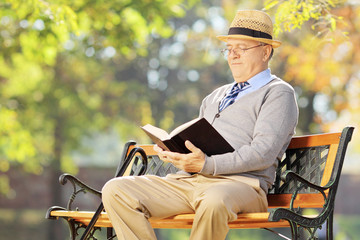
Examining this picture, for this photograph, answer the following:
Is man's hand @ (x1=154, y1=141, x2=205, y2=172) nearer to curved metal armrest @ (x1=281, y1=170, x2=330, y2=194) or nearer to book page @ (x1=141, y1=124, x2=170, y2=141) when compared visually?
book page @ (x1=141, y1=124, x2=170, y2=141)

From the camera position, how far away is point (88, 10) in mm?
7770

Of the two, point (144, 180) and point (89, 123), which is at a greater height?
point (144, 180)

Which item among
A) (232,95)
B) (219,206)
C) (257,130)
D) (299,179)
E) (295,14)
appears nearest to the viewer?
(219,206)

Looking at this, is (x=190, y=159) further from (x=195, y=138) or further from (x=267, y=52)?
(x=267, y=52)

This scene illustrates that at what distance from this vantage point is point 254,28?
384cm

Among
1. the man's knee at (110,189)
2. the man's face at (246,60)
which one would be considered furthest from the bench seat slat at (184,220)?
the man's face at (246,60)

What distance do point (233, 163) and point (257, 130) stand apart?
0.81ft

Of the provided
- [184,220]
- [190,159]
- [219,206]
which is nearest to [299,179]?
[219,206]

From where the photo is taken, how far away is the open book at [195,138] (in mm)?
3336

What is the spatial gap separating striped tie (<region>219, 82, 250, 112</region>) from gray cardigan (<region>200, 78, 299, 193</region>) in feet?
0.24

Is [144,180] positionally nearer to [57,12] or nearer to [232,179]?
[232,179]

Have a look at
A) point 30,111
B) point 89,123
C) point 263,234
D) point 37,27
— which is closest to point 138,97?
point 89,123

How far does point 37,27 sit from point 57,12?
7.84 ft

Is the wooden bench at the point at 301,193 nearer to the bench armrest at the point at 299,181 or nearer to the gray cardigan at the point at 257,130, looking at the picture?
the bench armrest at the point at 299,181
